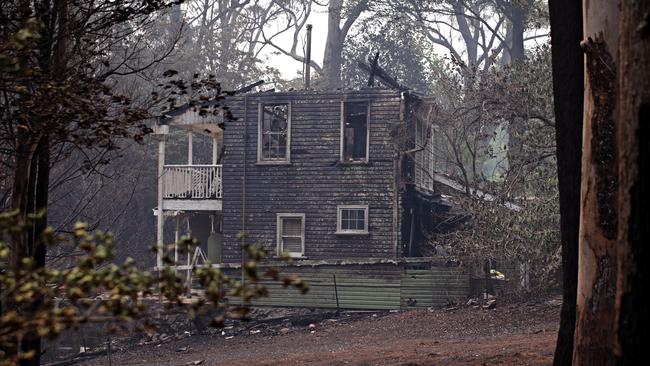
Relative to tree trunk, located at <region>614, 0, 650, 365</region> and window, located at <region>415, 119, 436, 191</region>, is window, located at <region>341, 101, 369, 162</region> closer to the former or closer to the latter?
window, located at <region>415, 119, 436, 191</region>

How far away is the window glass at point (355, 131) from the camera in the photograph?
3591 cm

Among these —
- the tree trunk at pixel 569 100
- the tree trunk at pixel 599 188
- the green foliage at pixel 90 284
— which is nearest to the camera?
the green foliage at pixel 90 284

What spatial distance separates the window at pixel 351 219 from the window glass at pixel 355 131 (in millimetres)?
1797

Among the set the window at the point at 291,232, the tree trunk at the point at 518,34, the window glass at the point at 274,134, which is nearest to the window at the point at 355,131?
the window glass at the point at 274,134

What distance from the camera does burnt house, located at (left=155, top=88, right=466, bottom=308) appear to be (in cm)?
3491

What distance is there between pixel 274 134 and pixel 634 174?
3095 cm

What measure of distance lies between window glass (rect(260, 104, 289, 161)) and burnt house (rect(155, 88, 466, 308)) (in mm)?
48

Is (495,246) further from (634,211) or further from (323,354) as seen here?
(634,211)

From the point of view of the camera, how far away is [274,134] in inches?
1436

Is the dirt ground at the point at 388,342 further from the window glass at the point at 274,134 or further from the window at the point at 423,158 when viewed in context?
the window glass at the point at 274,134

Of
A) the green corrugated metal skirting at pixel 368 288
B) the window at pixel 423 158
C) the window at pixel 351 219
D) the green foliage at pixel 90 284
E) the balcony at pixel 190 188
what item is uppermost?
the window at pixel 423 158

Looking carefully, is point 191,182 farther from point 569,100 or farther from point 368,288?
point 569,100

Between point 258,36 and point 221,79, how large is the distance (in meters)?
10.4

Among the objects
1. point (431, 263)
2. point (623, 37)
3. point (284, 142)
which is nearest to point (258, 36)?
point (284, 142)
